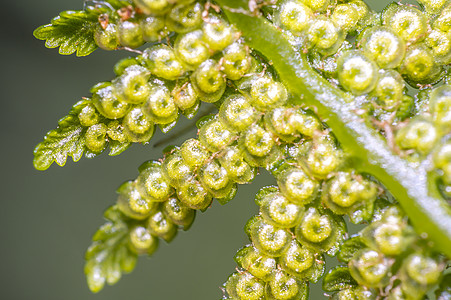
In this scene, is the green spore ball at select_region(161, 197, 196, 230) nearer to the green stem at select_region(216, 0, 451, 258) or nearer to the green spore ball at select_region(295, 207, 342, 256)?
the green spore ball at select_region(295, 207, 342, 256)

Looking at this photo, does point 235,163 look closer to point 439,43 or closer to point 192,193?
point 192,193

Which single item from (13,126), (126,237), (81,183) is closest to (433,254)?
(126,237)

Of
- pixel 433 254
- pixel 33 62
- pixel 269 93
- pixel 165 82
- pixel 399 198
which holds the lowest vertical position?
pixel 433 254

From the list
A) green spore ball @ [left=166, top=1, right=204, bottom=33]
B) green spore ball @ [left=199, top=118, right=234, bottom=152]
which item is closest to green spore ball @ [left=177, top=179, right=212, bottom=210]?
green spore ball @ [left=199, top=118, right=234, bottom=152]

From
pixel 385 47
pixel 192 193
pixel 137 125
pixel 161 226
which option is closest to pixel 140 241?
pixel 161 226

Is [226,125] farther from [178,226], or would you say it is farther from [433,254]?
[433,254]

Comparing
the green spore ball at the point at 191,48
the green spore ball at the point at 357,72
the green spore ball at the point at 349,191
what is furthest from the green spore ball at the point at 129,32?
the green spore ball at the point at 349,191

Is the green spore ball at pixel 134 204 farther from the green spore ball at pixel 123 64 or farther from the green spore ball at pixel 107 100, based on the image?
the green spore ball at pixel 123 64
